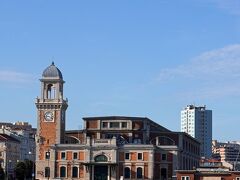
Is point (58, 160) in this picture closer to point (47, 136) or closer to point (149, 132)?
point (47, 136)

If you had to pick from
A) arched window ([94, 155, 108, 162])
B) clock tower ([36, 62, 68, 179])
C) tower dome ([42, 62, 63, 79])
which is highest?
tower dome ([42, 62, 63, 79])

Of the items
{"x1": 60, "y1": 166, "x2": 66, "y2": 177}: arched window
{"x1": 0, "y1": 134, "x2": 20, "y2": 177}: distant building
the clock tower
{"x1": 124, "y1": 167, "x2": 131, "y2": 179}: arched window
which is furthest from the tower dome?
{"x1": 0, "y1": 134, "x2": 20, "y2": 177}: distant building

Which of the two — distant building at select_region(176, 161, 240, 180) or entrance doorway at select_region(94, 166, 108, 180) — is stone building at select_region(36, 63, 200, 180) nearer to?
entrance doorway at select_region(94, 166, 108, 180)

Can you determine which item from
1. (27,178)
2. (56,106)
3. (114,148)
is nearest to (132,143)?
(114,148)

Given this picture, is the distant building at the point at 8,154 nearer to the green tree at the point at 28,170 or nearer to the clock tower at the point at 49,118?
the green tree at the point at 28,170

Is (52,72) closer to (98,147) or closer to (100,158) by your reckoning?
(98,147)

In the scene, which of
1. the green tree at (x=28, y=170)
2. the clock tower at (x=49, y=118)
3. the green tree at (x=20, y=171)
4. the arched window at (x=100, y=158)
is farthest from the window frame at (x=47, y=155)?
the green tree at (x=28, y=170)

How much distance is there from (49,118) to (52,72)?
8802 millimetres

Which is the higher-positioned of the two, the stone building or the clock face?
the clock face

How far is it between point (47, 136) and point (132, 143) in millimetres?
15430

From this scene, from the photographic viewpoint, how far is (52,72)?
465ft

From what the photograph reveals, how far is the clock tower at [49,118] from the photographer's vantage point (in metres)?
137

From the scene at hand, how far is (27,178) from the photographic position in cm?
18050

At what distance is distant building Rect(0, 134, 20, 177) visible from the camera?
18294 cm
